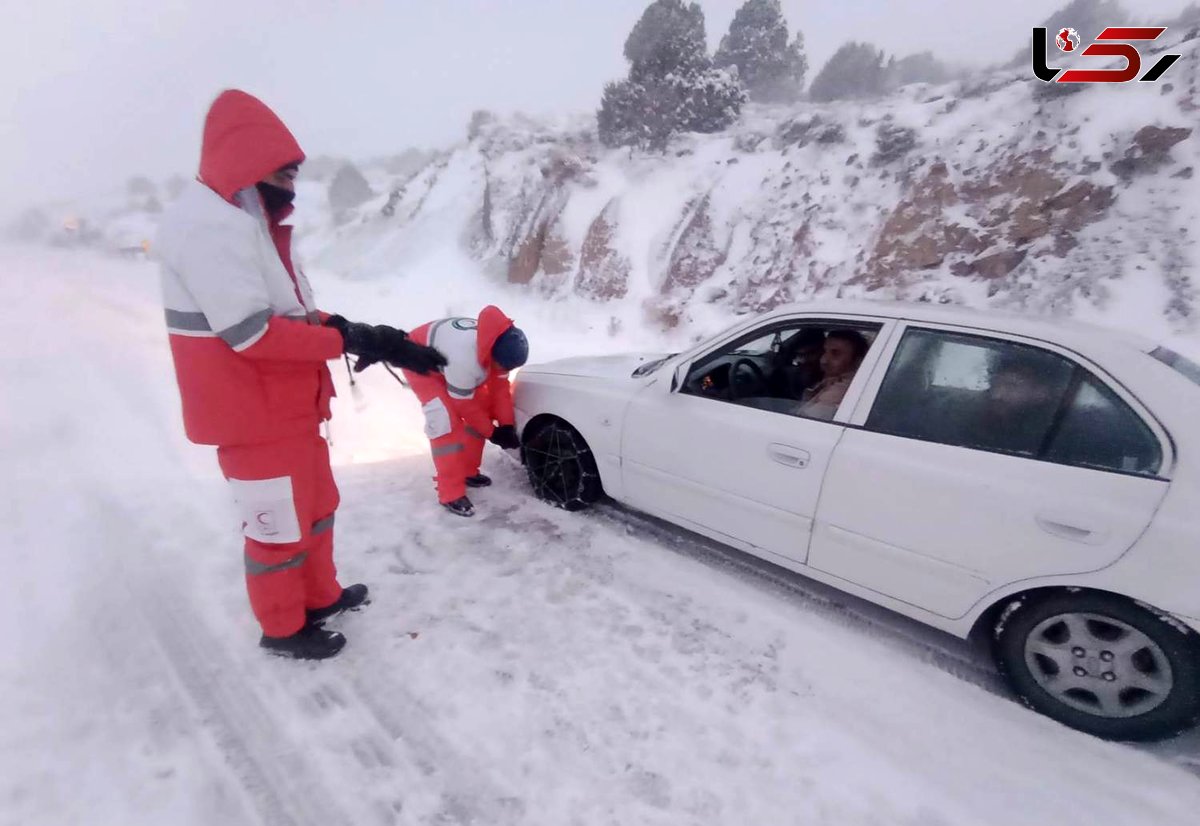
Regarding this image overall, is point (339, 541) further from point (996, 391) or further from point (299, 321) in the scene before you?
point (996, 391)

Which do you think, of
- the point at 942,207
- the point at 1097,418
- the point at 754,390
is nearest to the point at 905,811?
the point at 1097,418

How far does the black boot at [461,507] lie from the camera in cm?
383

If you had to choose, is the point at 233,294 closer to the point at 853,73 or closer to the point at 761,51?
the point at 853,73

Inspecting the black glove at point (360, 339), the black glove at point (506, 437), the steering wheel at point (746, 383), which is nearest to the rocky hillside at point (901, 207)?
the steering wheel at point (746, 383)

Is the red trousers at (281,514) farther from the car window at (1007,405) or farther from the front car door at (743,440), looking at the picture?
the car window at (1007,405)

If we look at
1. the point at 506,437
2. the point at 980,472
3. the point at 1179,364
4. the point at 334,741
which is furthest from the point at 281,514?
the point at 1179,364

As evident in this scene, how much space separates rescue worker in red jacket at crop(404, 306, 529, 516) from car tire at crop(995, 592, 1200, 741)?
2.89m

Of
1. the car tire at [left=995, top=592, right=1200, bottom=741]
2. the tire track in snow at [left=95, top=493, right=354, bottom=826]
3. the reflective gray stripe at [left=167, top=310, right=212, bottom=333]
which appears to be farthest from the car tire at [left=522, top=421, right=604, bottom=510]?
the car tire at [left=995, top=592, right=1200, bottom=741]

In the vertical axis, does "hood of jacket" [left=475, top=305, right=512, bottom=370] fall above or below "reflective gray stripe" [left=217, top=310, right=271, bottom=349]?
below

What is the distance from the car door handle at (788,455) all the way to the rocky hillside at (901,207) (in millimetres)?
5600

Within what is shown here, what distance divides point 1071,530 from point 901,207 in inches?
284

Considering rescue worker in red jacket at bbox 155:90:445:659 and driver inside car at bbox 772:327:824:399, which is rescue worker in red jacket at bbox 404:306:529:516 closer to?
rescue worker in red jacket at bbox 155:90:445:659

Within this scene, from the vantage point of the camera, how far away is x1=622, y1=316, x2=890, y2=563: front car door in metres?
2.71

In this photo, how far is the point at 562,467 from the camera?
→ 152 inches
